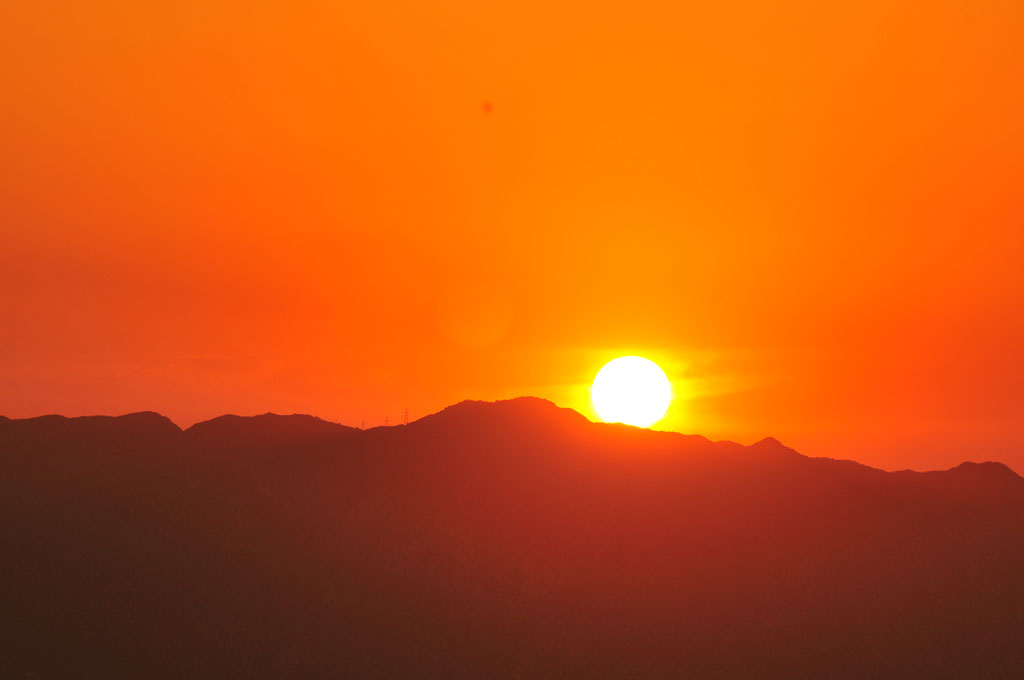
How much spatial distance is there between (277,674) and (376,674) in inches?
159

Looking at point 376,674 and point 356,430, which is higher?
point 356,430

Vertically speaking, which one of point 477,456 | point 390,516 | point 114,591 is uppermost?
point 477,456

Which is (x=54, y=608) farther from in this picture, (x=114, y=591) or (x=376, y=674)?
(x=376, y=674)

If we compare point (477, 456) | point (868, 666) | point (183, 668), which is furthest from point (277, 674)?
point (868, 666)

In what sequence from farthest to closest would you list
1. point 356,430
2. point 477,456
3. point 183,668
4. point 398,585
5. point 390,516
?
point 356,430 < point 477,456 < point 390,516 < point 398,585 < point 183,668

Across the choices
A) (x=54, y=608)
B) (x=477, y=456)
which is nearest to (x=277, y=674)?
(x=54, y=608)

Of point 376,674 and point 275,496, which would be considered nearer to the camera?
point 376,674

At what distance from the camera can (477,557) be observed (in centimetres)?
4466

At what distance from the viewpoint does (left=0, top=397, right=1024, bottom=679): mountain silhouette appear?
3794 centimetres

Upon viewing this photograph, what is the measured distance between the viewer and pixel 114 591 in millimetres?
38906

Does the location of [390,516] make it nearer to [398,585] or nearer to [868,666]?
[398,585]

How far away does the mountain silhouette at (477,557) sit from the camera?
37938 millimetres

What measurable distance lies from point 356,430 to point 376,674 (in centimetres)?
2190

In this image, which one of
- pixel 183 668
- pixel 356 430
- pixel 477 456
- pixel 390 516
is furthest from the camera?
pixel 356 430
